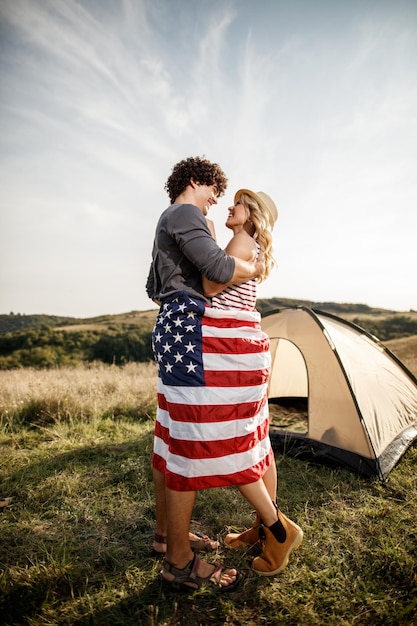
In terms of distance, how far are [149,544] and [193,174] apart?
8.08ft

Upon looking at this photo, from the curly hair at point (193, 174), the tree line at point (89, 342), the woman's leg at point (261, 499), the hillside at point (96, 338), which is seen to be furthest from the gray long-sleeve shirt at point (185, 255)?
the tree line at point (89, 342)

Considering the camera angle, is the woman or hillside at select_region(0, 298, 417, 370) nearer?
the woman

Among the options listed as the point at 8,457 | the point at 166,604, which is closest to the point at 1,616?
the point at 166,604

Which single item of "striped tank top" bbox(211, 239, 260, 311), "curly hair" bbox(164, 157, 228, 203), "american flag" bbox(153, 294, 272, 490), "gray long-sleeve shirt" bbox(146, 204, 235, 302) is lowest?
"american flag" bbox(153, 294, 272, 490)

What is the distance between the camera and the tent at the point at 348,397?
133 inches

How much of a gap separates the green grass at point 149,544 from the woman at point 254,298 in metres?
0.24

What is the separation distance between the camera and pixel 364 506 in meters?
2.78

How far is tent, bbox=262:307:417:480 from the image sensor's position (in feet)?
11.1

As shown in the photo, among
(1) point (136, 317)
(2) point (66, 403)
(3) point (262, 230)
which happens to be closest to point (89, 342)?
(1) point (136, 317)

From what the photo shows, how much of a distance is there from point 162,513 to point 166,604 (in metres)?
0.44

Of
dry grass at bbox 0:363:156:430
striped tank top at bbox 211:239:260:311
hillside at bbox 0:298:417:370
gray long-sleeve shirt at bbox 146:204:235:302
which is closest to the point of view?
gray long-sleeve shirt at bbox 146:204:235:302

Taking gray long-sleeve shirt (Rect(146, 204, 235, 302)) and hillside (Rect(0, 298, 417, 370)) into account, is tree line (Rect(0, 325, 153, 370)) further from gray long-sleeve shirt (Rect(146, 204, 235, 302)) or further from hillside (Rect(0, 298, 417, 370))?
gray long-sleeve shirt (Rect(146, 204, 235, 302))

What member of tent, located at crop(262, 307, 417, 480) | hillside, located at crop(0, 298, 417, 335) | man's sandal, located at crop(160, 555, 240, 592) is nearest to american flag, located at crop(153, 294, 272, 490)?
man's sandal, located at crop(160, 555, 240, 592)

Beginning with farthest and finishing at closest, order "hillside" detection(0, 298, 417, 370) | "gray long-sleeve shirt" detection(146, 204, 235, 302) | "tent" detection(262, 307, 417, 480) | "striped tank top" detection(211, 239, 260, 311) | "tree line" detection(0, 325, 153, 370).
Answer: "tree line" detection(0, 325, 153, 370) < "hillside" detection(0, 298, 417, 370) < "tent" detection(262, 307, 417, 480) < "striped tank top" detection(211, 239, 260, 311) < "gray long-sleeve shirt" detection(146, 204, 235, 302)
